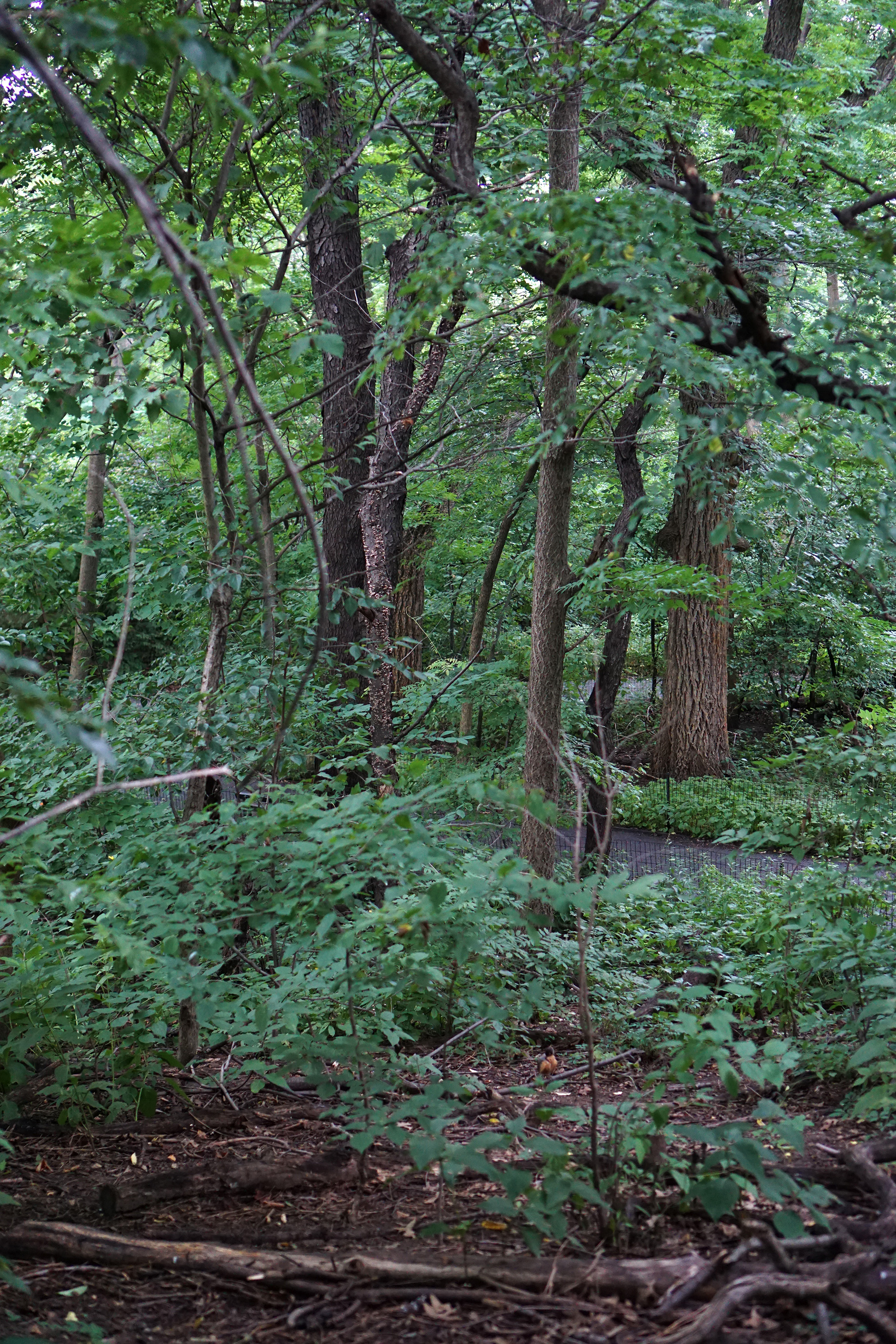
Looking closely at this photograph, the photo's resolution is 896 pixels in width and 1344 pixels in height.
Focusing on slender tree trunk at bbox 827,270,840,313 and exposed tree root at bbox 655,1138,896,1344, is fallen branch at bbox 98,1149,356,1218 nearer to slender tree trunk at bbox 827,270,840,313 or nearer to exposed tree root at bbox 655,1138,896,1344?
exposed tree root at bbox 655,1138,896,1344

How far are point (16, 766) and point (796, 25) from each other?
447 inches

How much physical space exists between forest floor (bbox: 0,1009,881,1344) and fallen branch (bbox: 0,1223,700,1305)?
19 mm

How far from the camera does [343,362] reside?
7320 mm

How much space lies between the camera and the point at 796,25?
434 inches

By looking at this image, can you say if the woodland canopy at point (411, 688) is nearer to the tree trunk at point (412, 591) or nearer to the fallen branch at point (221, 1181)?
the fallen branch at point (221, 1181)

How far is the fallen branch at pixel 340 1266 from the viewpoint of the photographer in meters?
2.46

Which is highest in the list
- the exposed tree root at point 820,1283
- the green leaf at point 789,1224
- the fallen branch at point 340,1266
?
the green leaf at point 789,1224

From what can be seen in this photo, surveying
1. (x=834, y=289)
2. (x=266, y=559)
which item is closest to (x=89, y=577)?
(x=266, y=559)

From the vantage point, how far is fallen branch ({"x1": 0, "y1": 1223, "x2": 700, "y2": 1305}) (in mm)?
2455

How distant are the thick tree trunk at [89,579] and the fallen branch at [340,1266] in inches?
186

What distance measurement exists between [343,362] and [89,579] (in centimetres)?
258

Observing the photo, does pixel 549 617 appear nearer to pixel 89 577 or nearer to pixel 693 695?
pixel 89 577

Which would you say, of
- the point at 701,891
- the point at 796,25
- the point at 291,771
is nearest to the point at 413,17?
the point at 291,771

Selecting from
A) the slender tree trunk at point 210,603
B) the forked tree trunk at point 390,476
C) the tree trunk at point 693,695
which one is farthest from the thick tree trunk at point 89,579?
the tree trunk at point 693,695
